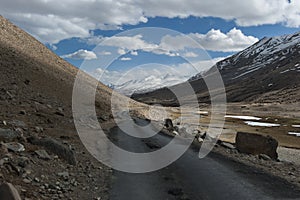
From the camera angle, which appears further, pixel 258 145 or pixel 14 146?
pixel 258 145

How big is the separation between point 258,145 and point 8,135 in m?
21.2

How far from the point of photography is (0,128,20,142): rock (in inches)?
740

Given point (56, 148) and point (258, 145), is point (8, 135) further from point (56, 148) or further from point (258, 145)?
point (258, 145)

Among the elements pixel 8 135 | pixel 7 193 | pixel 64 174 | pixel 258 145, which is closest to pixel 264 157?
pixel 258 145

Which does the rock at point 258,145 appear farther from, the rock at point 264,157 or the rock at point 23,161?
the rock at point 23,161

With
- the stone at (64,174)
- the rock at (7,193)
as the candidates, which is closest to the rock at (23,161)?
the stone at (64,174)

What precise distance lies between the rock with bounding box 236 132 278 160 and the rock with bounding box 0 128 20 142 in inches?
800

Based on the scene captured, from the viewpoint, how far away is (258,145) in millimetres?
30594

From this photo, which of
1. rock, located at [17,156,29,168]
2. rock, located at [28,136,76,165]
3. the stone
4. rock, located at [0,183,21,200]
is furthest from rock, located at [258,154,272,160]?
rock, located at [0,183,21,200]

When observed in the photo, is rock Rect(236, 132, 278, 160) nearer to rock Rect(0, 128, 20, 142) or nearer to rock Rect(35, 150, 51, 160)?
rock Rect(35, 150, 51, 160)

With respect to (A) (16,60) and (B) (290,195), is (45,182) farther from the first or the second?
(A) (16,60)

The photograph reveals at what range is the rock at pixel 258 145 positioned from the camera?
29875mm

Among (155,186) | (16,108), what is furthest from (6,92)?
(155,186)

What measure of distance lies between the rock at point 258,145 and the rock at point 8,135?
20.3 metres
